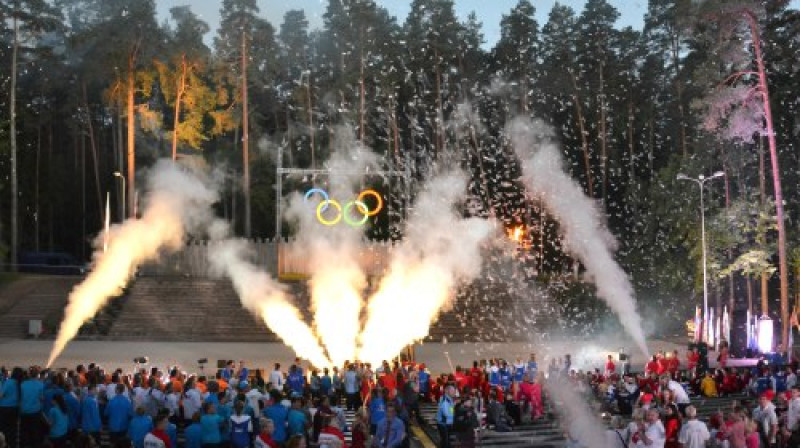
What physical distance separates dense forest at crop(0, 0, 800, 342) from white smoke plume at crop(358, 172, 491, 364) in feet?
6.90

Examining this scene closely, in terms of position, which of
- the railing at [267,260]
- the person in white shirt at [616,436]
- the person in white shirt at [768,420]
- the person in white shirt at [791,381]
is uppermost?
the railing at [267,260]

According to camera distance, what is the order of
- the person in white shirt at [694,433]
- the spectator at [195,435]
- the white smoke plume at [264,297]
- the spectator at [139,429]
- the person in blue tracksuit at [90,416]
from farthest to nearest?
the white smoke plume at [264,297] < the person in blue tracksuit at [90,416] < the person in white shirt at [694,433] < the spectator at [195,435] < the spectator at [139,429]

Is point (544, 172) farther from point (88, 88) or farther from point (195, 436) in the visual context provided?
point (195, 436)

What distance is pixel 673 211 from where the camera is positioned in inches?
1852

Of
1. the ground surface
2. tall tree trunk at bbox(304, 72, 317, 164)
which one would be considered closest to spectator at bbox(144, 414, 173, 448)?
the ground surface

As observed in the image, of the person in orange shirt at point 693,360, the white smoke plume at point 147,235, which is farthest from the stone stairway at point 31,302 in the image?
the person in orange shirt at point 693,360

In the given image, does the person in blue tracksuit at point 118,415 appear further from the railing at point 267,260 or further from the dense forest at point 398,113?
the railing at point 267,260

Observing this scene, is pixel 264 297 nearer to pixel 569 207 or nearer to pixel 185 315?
pixel 185 315

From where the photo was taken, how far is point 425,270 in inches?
1688

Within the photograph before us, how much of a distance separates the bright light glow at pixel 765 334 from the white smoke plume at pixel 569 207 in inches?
663

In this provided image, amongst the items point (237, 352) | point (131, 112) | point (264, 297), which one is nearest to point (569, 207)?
point (264, 297)

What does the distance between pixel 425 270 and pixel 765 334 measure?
1641 centimetres

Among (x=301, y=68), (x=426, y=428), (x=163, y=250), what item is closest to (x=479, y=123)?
(x=301, y=68)

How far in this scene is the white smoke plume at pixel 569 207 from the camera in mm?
51250
